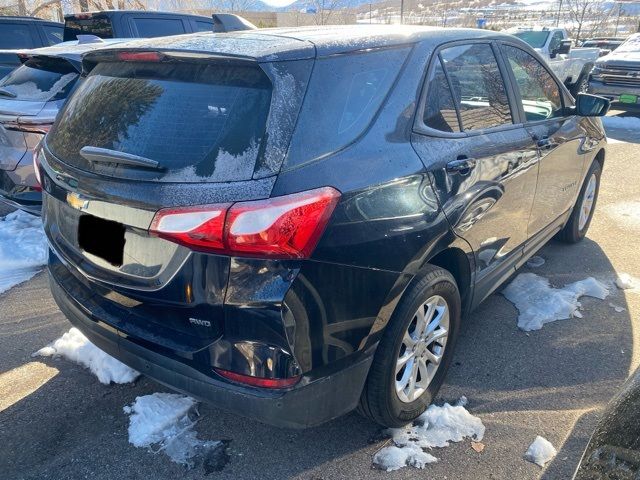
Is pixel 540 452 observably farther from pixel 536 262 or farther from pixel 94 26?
pixel 94 26

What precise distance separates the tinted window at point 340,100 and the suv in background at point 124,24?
6.60 meters

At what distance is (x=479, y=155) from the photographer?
9.23 ft

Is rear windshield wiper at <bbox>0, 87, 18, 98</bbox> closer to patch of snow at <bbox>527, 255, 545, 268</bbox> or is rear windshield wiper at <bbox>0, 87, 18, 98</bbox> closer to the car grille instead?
patch of snow at <bbox>527, 255, 545, 268</bbox>

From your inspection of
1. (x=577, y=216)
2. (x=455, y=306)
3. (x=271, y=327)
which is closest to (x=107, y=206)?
(x=271, y=327)

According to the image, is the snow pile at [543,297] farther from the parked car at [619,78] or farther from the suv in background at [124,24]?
the parked car at [619,78]

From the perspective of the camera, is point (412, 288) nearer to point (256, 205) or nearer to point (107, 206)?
point (256, 205)

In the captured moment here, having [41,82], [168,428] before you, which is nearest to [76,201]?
[168,428]

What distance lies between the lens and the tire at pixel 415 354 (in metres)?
2.38

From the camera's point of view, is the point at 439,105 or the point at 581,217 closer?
the point at 439,105

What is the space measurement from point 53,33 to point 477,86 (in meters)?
9.38

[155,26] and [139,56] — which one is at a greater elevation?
[139,56]

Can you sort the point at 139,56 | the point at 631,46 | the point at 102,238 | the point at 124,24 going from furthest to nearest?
the point at 631,46
the point at 124,24
the point at 139,56
the point at 102,238

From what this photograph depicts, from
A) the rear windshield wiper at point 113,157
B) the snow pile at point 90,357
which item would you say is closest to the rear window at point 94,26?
the snow pile at point 90,357

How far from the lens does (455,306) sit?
2857 millimetres
